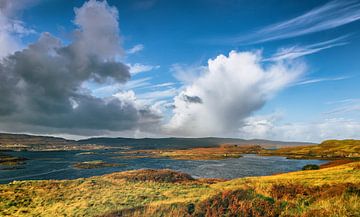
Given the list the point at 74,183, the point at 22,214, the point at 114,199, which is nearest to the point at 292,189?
the point at 114,199

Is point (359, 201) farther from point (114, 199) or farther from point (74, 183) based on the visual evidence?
point (74, 183)

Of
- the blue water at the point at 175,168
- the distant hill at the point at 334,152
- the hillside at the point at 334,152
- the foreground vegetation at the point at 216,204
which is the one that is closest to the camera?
the foreground vegetation at the point at 216,204

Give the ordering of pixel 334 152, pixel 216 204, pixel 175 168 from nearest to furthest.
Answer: pixel 216 204
pixel 175 168
pixel 334 152

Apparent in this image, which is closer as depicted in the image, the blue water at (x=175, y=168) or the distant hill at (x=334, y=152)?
the blue water at (x=175, y=168)

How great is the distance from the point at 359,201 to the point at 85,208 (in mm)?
15634

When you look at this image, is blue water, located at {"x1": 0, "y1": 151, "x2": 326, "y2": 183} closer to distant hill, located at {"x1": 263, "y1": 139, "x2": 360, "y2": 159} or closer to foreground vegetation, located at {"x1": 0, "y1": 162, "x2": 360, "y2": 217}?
distant hill, located at {"x1": 263, "y1": 139, "x2": 360, "y2": 159}

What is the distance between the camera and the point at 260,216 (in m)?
13.3

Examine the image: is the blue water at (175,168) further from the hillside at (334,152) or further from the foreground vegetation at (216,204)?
the foreground vegetation at (216,204)

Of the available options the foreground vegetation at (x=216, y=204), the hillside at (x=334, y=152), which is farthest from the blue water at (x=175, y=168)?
the foreground vegetation at (x=216, y=204)

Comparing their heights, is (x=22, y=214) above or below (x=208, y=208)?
below

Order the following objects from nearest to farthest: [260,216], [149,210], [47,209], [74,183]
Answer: [260,216] < [149,210] < [47,209] < [74,183]

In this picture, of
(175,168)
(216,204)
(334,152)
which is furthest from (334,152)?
(216,204)

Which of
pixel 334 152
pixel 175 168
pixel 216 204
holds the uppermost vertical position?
pixel 216 204

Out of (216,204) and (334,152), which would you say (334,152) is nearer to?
(334,152)
